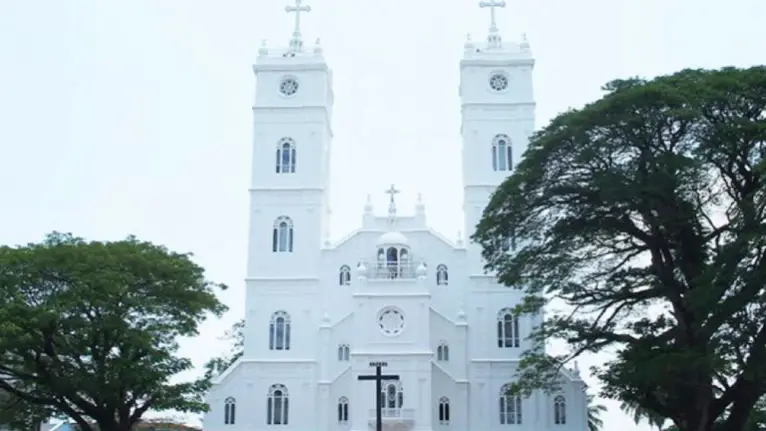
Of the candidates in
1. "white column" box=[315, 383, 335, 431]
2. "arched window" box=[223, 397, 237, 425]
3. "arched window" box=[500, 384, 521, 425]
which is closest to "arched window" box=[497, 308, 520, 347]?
"arched window" box=[500, 384, 521, 425]

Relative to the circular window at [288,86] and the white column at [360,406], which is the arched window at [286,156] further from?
the white column at [360,406]

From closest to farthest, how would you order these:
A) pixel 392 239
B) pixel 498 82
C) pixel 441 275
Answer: pixel 392 239
pixel 441 275
pixel 498 82

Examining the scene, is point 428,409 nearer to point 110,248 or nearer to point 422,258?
point 422,258

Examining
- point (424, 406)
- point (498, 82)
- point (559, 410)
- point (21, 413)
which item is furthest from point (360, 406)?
point (498, 82)

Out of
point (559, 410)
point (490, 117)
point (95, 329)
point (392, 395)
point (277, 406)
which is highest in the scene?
point (490, 117)

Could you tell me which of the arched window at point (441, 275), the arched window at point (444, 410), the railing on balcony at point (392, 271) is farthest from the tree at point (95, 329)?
the arched window at point (441, 275)

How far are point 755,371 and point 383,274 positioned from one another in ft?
60.5

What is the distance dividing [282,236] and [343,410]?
25.5ft

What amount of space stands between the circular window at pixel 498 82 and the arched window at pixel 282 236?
10.6 meters

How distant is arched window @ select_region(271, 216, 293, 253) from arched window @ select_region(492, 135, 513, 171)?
356 inches

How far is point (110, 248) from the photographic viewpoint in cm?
2839

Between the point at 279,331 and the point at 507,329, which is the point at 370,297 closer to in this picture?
the point at 279,331

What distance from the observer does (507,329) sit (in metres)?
39.1

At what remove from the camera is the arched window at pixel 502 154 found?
40.9 m
